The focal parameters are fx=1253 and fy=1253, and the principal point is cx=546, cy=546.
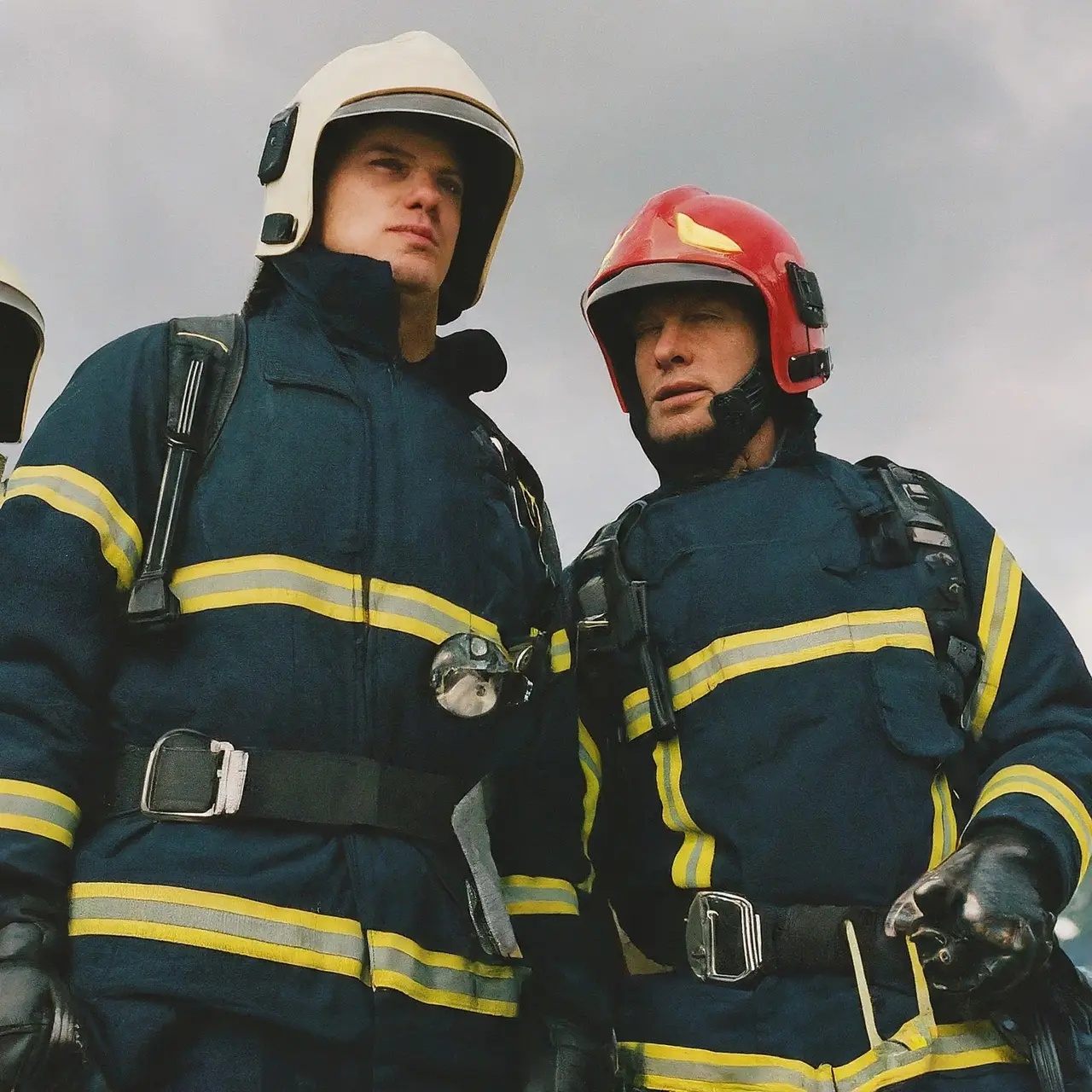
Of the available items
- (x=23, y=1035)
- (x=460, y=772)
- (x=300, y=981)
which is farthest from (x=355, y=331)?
(x=23, y=1035)

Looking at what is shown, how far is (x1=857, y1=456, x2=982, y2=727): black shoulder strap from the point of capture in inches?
142

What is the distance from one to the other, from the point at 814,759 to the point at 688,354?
154cm

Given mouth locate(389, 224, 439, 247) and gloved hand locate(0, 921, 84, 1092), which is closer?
gloved hand locate(0, 921, 84, 1092)

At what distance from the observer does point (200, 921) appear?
241 cm

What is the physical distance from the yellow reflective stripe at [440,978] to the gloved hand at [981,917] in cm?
101

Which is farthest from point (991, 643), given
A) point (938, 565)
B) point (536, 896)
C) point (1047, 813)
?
point (536, 896)

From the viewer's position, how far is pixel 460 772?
2.94m

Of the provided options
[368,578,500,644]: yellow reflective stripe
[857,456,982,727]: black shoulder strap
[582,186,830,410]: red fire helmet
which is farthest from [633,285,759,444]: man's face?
[368,578,500,644]: yellow reflective stripe

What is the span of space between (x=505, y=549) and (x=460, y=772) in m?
0.64

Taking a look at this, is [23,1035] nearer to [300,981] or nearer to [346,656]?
[300,981]

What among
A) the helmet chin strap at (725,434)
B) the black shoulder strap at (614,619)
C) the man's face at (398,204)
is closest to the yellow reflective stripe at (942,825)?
the black shoulder strap at (614,619)

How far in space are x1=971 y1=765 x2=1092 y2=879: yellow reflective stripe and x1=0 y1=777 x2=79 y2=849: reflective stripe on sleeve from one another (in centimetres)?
232

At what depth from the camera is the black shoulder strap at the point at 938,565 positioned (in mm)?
3598

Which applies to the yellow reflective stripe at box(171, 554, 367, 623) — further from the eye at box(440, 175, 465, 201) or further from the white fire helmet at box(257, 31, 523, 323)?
the eye at box(440, 175, 465, 201)
